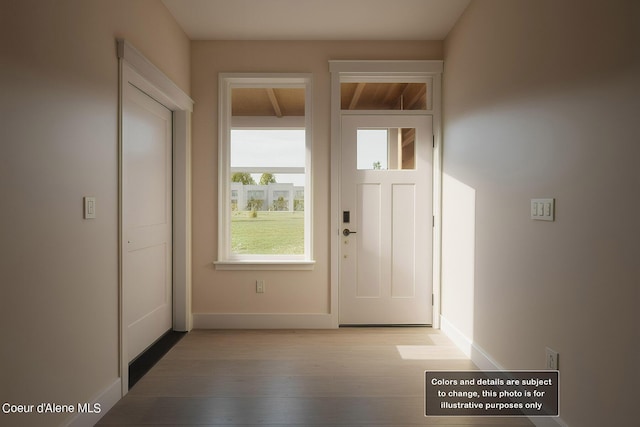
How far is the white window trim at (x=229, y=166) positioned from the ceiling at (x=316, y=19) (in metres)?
0.37

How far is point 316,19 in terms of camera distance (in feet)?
10.5

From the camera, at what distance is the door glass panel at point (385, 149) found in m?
3.65

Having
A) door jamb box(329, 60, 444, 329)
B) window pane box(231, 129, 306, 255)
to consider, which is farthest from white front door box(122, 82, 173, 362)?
door jamb box(329, 60, 444, 329)

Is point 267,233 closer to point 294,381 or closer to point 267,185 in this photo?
point 267,185

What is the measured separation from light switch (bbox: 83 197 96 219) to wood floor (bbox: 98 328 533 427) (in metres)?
1.10

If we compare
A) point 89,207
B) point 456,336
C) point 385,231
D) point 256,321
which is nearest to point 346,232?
point 385,231

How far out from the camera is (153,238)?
10.2ft

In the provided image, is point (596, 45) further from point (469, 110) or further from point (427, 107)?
point (427, 107)

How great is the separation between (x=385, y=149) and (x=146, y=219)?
219 centimetres

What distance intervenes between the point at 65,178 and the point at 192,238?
1846mm

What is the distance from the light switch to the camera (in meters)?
1.95

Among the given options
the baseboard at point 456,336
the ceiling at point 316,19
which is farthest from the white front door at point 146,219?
the baseboard at point 456,336

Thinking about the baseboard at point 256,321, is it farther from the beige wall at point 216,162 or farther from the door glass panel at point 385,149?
the door glass panel at point 385,149

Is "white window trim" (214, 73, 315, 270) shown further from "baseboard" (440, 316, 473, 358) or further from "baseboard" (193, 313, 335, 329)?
"baseboard" (440, 316, 473, 358)
